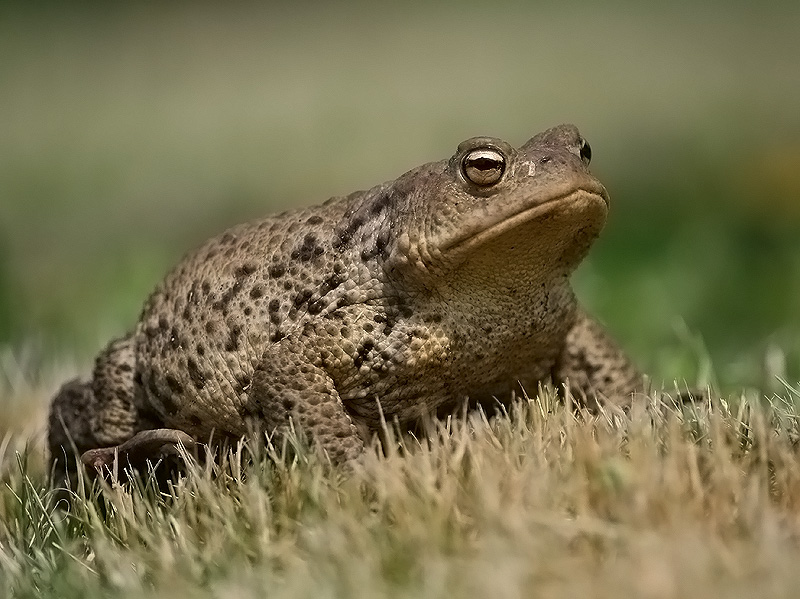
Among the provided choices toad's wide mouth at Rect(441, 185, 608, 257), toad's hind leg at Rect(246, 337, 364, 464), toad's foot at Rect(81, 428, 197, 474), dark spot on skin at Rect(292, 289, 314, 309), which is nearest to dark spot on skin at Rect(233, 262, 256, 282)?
dark spot on skin at Rect(292, 289, 314, 309)

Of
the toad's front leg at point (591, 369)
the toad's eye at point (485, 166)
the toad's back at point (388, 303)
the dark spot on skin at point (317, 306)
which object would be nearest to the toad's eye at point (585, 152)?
the toad's back at point (388, 303)

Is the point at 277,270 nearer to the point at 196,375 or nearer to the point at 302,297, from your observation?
the point at 302,297

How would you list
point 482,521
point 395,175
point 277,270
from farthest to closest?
point 395,175 → point 277,270 → point 482,521

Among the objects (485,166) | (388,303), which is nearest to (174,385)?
(388,303)

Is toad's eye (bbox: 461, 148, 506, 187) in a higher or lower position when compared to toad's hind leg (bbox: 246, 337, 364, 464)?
higher

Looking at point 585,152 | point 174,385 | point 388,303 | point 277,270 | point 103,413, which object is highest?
point 585,152

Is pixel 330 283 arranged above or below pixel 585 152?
below

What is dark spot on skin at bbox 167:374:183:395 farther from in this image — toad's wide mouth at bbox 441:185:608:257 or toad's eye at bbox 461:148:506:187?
toad's eye at bbox 461:148:506:187
